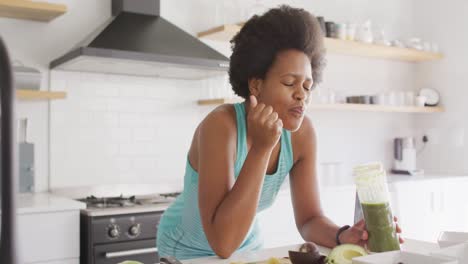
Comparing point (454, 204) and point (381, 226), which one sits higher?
point (381, 226)

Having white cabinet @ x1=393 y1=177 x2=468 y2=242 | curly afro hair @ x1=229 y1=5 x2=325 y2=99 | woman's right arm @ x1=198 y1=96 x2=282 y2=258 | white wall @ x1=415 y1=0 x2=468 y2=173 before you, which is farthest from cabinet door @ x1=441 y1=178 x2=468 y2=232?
woman's right arm @ x1=198 y1=96 x2=282 y2=258

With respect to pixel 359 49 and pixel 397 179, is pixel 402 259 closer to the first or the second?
pixel 397 179

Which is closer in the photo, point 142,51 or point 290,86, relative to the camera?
point 290,86

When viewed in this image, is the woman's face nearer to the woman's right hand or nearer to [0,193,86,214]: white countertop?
the woman's right hand

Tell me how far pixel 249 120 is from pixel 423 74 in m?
3.83

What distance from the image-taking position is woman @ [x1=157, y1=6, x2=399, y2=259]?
1.28 meters

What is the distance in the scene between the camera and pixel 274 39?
1387 millimetres

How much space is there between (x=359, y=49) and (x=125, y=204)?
2278 mm

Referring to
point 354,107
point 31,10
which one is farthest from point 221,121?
point 354,107

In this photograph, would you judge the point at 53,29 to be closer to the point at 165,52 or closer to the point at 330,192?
the point at 165,52

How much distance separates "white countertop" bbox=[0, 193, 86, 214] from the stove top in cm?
8

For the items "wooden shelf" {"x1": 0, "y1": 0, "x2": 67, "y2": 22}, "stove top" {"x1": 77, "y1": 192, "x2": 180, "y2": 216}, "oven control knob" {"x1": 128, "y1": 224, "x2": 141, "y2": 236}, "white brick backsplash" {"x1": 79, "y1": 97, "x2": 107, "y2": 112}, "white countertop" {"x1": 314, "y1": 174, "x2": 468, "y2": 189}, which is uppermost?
"wooden shelf" {"x1": 0, "y1": 0, "x2": 67, "y2": 22}

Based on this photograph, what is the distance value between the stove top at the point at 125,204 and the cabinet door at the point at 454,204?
2174 mm

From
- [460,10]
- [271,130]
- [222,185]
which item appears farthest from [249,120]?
[460,10]
